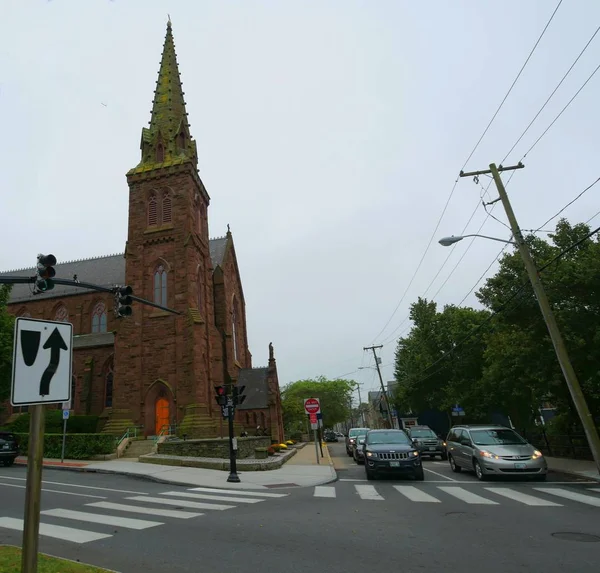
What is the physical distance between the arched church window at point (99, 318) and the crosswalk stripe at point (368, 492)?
1215 inches

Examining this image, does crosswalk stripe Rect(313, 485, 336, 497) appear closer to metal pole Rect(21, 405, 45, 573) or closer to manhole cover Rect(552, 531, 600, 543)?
manhole cover Rect(552, 531, 600, 543)

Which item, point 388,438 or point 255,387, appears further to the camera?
point 255,387

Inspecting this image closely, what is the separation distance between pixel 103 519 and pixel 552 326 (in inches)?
508

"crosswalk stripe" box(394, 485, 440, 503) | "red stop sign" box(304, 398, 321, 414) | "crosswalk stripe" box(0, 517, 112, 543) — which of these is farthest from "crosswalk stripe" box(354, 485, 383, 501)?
"red stop sign" box(304, 398, 321, 414)

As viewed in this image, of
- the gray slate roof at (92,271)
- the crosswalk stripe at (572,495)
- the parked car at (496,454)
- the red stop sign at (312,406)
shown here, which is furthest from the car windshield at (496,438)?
the gray slate roof at (92,271)

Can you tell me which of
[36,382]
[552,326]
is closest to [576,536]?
[36,382]

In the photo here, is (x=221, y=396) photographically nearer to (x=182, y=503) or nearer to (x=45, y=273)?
(x=182, y=503)

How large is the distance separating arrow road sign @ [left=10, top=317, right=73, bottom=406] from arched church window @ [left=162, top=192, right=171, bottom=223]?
30.1 metres

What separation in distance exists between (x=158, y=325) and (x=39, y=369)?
2695cm

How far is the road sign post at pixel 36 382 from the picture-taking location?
3438 millimetres

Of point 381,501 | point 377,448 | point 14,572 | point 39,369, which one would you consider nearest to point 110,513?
point 14,572

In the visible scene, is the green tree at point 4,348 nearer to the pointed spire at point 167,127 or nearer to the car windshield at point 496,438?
the pointed spire at point 167,127

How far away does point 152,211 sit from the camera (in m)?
33.4

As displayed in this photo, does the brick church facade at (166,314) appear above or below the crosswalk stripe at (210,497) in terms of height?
above
